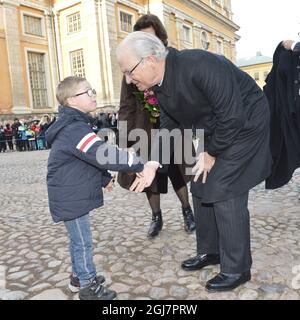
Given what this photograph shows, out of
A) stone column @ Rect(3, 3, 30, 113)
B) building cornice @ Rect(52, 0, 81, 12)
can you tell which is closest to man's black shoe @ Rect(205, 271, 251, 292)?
stone column @ Rect(3, 3, 30, 113)

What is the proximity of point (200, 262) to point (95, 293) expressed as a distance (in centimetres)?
87

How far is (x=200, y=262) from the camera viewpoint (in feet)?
9.75

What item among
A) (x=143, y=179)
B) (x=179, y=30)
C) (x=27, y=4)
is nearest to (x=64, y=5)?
(x=27, y=4)

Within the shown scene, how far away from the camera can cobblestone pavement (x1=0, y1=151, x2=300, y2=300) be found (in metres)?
2.67

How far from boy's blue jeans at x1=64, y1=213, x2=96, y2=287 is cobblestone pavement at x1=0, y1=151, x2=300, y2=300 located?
0.22 meters

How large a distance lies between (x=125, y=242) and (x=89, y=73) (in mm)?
24558

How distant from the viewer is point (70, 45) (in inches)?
1088

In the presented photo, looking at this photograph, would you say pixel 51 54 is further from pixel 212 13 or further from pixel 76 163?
pixel 76 163

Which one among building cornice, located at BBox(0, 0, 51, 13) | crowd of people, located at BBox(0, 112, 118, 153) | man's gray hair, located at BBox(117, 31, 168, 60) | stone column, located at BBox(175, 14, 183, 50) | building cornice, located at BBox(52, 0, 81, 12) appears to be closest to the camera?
man's gray hair, located at BBox(117, 31, 168, 60)

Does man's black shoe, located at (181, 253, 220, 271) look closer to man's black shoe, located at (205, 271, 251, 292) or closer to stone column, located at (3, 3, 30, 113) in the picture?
man's black shoe, located at (205, 271, 251, 292)

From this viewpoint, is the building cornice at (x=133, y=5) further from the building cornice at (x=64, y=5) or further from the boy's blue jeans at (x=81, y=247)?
the boy's blue jeans at (x=81, y=247)

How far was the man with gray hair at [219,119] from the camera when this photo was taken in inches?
87.9

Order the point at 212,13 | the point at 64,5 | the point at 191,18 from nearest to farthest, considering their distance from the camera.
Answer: the point at 64,5 → the point at 191,18 → the point at 212,13
